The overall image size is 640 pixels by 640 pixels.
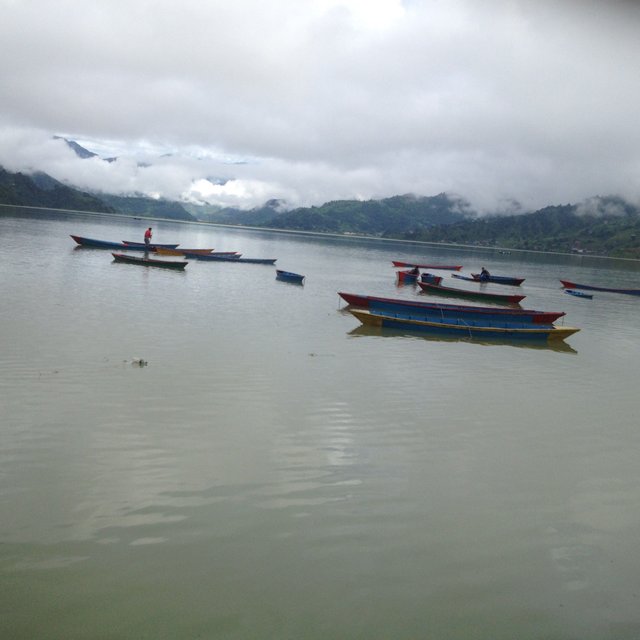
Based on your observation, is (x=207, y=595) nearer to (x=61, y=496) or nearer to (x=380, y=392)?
(x=61, y=496)

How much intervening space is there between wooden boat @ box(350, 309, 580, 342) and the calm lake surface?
6.79 metres

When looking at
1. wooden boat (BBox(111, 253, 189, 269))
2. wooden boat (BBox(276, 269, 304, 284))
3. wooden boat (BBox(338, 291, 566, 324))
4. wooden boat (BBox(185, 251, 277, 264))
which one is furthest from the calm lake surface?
wooden boat (BBox(185, 251, 277, 264))

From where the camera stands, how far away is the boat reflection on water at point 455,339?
3028 cm

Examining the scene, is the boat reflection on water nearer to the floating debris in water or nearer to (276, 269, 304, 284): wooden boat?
the floating debris in water

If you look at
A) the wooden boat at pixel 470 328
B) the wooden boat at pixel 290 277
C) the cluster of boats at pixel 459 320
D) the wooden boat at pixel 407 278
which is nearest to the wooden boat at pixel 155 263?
the wooden boat at pixel 290 277

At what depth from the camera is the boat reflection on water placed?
30281 millimetres

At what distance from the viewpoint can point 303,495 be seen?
1097 cm

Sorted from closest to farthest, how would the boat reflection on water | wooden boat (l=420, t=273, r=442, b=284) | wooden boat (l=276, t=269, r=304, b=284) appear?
the boat reflection on water
wooden boat (l=276, t=269, r=304, b=284)
wooden boat (l=420, t=273, r=442, b=284)

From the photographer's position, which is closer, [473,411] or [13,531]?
[13,531]

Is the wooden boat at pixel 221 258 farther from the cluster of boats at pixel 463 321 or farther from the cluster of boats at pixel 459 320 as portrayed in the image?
the cluster of boats at pixel 463 321

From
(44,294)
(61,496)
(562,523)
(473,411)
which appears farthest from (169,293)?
(562,523)

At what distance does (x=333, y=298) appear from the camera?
47.8m

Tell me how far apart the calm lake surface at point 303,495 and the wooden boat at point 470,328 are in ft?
22.3

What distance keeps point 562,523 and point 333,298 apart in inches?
1482
